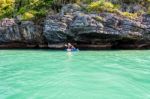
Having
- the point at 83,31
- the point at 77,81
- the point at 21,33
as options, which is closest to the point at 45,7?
the point at 21,33

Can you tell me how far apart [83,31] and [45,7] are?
6763 mm

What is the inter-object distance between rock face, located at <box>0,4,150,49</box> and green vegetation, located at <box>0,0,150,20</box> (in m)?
0.72

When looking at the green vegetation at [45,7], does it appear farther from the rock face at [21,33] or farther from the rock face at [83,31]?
the rock face at [21,33]

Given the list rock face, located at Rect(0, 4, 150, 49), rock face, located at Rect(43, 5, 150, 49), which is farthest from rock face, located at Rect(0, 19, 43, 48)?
rock face, located at Rect(43, 5, 150, 49)

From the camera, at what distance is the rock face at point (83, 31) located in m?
29.0

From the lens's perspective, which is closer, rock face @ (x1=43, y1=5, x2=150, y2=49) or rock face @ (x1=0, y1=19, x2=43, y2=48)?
rock face @ (x1=43, y1=5, x2=150, y2=49)

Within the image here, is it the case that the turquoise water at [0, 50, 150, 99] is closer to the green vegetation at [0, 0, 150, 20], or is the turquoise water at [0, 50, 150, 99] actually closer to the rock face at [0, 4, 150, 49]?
the rock face at [0, 4, 150, 49]

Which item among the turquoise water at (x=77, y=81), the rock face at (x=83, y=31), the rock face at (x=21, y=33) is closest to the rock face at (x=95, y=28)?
the rock face at (x=83, y=31)

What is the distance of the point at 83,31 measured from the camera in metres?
29.4

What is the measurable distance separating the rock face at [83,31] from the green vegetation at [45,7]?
72 cm

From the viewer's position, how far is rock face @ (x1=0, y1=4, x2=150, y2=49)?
29.0 metres

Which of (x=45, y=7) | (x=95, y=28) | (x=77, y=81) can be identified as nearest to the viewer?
(x=77, y=81)

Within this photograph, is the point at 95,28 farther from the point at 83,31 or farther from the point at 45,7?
the point at 45,7

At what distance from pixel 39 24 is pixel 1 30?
14.6 ft
